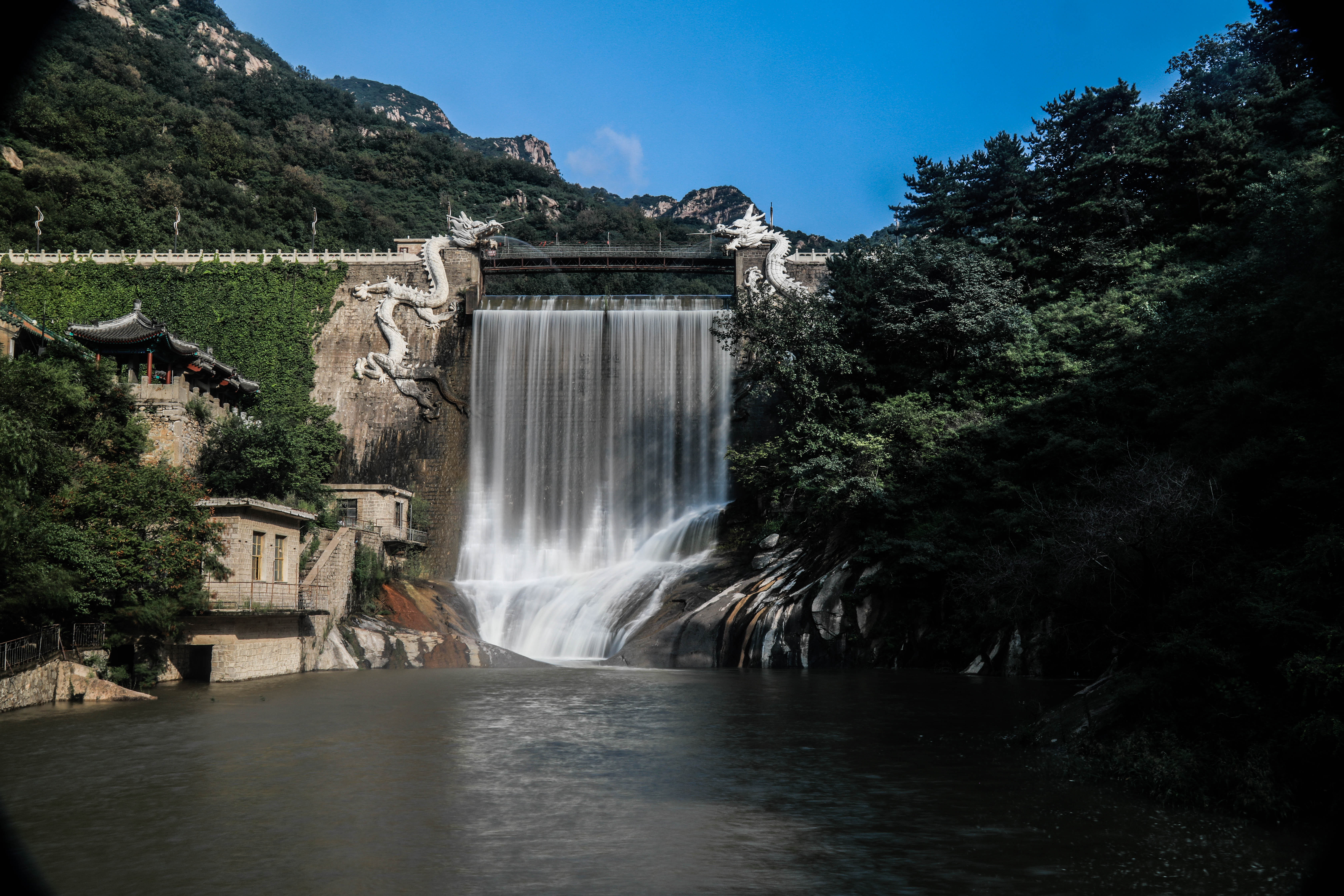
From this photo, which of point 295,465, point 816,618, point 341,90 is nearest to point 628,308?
point 295,465

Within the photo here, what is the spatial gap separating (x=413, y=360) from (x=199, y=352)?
9587 millimetres

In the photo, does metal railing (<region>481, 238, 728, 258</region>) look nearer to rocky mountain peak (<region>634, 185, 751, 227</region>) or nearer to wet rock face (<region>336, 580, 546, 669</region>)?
wet rock face (<region>336, 580, 546, 669</region>)

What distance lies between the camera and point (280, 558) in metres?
23.7

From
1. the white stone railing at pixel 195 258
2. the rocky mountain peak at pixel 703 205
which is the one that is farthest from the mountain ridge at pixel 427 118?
the white stone railing at pixel 195 258

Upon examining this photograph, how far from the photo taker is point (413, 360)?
40.2 m

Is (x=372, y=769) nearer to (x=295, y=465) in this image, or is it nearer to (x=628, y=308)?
(x=295, y=465)

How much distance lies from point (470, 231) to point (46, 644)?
27411mm

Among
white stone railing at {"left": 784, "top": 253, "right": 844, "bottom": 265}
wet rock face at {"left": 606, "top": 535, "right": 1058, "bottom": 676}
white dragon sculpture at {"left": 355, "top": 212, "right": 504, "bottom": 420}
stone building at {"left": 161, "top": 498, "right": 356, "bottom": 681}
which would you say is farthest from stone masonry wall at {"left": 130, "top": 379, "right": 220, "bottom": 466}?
white stone railing at {"left": 784, "top": 253, "right": 844, "bottom": 265}

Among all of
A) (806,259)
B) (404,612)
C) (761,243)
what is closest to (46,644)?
(404,612)

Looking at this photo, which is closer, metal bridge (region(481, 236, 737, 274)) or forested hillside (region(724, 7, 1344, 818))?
forested hillside (region(724, 7, 1344, 818))

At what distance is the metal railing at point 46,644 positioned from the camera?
53.0 ft

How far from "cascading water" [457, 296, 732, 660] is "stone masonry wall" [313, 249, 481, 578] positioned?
2.70 feet

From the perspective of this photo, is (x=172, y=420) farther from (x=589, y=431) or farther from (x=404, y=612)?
(x=589, y=431)

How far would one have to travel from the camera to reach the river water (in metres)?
7.42
